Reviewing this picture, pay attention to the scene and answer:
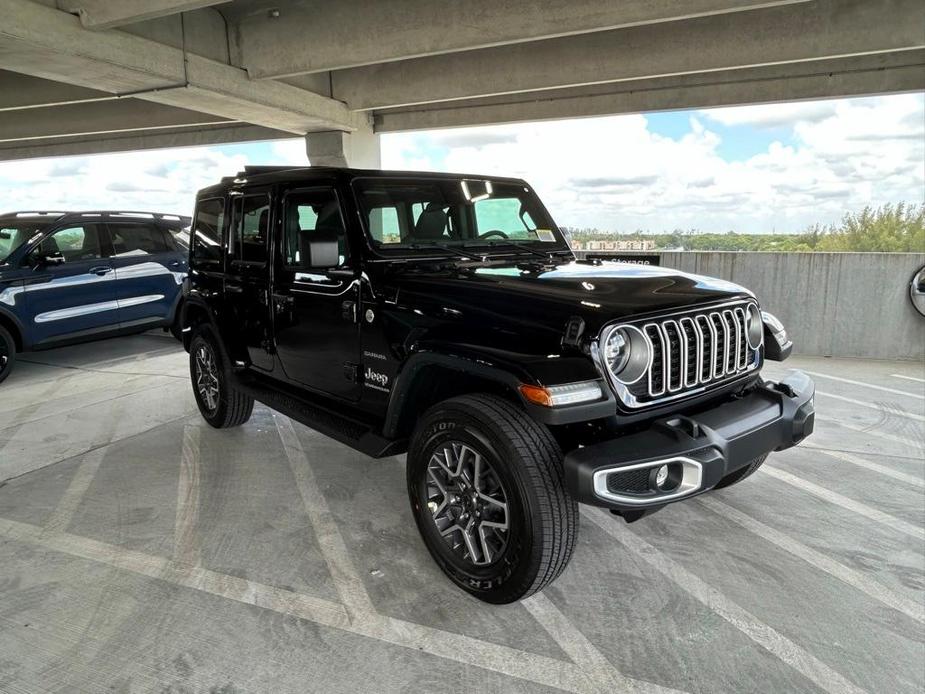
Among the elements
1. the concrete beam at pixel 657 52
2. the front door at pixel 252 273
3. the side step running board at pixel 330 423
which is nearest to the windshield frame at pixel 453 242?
the front door at pixel 252 273

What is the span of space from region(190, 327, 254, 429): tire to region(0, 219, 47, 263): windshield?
379 centimetres

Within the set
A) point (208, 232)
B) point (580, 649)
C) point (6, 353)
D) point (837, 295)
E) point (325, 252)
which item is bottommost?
point (580, 649)

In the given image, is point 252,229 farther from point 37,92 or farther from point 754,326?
point 37,92

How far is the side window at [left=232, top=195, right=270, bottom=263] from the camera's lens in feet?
12.6

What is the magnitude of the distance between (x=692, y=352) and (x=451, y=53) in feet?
28.1

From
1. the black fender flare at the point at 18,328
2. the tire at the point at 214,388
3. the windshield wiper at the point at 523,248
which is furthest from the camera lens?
the black fender flare at the point at 18,328

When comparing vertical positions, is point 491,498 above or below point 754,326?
below

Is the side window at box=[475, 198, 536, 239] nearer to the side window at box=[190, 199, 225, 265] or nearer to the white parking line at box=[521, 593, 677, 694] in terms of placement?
the side window at box=[190, 199, 225, 265]

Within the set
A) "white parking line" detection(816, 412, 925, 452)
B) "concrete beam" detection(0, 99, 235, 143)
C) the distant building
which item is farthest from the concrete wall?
"concrete beam" detection(0, 99, 235, 143)

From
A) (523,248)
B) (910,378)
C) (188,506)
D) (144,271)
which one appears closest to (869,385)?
(910,378)

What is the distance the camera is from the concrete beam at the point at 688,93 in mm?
9508

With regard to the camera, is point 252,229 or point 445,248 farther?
point 252,229

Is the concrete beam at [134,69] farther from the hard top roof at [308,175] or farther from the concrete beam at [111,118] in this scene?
the hard top roof at [308,175]

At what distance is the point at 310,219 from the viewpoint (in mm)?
3547
